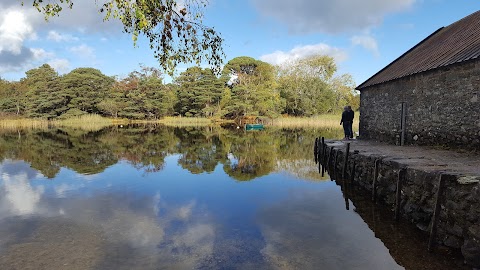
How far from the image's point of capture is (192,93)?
49.5 meters

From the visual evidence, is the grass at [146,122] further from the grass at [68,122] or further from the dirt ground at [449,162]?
the dirt ground at [449,162]

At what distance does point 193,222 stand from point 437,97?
29.5 ft

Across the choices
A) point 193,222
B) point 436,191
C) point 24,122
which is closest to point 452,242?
point 436,191

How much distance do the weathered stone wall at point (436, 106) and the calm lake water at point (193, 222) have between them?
3553mm

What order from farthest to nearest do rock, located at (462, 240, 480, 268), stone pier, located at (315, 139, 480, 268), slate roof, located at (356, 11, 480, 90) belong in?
slate roof, located at (356, 11, 480, 90) → stone pier, located at (315, 139, 480, 268) → rock, located at (462, 240, 480, 268)

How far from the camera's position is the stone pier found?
5.59 metres

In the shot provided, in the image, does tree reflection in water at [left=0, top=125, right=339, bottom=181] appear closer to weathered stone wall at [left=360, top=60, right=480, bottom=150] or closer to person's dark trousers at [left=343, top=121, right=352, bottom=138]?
person's dark trousers at [left=343, top=121, right=352, bottom=138]

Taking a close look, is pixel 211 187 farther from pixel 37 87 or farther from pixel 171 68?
pixel 37 87

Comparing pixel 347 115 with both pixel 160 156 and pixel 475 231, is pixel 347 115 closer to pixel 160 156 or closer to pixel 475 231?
pixel 160 156

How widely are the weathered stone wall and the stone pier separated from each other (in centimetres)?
70

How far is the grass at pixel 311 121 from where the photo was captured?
143 ft

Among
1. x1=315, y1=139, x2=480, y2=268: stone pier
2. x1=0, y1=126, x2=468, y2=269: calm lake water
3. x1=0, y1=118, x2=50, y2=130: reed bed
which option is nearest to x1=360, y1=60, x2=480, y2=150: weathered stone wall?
x1=315, y1=139, x2=480, y2=268: stone pier

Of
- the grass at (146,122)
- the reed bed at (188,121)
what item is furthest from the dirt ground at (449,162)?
the reed bed at (188,121)

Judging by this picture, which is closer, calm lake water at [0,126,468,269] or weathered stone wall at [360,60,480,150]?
calm lake water at [0,126,468,269]
